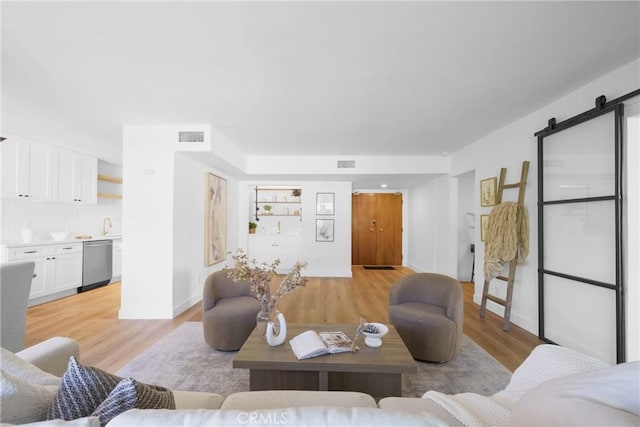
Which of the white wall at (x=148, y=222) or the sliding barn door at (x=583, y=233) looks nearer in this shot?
the sliding barn door at (x=583, y=233)

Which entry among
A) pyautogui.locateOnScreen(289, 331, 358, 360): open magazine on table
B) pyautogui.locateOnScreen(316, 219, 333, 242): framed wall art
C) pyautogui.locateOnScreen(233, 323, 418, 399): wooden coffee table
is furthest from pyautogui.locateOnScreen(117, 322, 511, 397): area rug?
pyautogui.locateOnScreen(316, 219, 333, 242): framed wall art

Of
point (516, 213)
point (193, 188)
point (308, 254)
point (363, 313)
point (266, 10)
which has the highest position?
point (266, 10)

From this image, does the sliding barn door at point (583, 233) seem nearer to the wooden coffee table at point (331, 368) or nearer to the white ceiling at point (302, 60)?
the white ceiling at point (302, 60)

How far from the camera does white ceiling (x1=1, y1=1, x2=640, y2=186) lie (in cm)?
166

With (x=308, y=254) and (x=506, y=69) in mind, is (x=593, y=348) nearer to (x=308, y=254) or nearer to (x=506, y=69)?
(x=506, y=69)

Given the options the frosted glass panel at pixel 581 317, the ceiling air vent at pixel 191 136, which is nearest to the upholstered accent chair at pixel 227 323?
the ceiling air vent at pixel 191 136

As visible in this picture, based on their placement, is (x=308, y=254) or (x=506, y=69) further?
(x=308, y=254)

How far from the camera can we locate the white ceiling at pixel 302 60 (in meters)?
1.66

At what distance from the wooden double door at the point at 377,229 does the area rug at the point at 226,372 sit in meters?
5.09

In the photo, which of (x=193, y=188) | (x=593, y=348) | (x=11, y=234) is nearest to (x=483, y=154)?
(x=593, y=348)

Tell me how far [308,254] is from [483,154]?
13.2 ft

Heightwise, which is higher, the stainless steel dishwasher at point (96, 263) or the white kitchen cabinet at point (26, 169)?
the white kitchen cabinet at point (26, 169)

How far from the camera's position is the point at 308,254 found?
6.48m

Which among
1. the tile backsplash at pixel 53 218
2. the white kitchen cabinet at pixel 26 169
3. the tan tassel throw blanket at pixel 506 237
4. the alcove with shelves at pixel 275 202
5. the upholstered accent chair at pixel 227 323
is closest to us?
the upholstered accent chair at pixel 227 323
